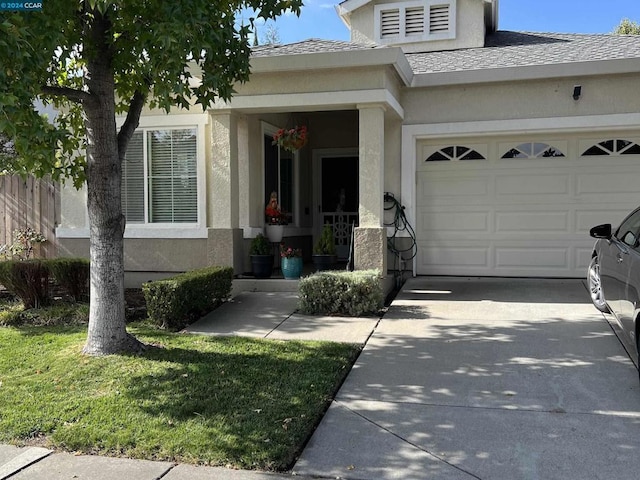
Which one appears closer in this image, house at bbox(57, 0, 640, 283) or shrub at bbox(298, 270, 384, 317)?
shrub at bbox(298, 270, 384, 317)

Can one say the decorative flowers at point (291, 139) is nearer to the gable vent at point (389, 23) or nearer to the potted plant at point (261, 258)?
the potted plant at point (261, 258)

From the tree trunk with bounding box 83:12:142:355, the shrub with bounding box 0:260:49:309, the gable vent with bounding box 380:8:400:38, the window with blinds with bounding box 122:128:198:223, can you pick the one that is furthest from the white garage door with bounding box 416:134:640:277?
the shrub with bounding box 0:260:49:309

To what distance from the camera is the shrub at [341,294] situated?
23.6ft

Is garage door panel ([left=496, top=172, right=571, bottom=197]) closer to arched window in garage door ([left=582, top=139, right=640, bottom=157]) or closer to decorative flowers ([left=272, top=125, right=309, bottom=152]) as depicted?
arched window in garage door ([left=582, top=139, right=640, bottom=157])

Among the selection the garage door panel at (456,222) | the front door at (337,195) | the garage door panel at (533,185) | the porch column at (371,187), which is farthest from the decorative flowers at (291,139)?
the garage door panel at (533,185)

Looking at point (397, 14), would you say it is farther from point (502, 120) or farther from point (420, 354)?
point (420, 354)

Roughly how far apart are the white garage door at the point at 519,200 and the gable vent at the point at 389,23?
3554 mm

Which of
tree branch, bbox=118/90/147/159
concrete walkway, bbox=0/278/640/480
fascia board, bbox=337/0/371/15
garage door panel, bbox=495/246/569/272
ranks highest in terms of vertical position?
fascia board, bbox=337/0/371/15

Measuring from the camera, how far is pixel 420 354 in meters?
5.63

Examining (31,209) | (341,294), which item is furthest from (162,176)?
(341,294)

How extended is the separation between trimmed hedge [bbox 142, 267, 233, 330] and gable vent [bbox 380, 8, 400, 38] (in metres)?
7.18

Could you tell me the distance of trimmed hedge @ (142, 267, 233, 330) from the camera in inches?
265

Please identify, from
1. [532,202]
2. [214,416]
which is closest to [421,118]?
[532,202]

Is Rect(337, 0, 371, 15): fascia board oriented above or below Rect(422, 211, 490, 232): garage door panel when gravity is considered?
above
